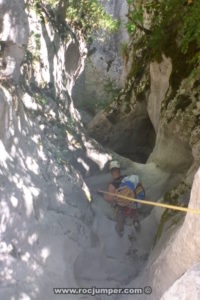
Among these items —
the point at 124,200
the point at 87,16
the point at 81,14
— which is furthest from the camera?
the point at 87,16

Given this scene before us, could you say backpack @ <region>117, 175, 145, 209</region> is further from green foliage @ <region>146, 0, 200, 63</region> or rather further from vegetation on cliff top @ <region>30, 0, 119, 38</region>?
vegetation on cliff top @ <region>30, 0, 119, 38</region>

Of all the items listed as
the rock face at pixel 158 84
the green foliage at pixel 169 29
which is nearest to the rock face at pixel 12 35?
the green foliage at pixel 169 29

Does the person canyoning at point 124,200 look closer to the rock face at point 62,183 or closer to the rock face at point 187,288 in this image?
the rock face at point 62,183

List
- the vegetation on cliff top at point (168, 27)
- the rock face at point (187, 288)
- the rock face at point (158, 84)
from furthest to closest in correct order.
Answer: the rock face at point (158, 84)
the vegetation on cliff top at point (168, 27)
the rock face at point (187, 288)

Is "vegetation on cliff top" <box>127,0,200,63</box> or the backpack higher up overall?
"vegetation on cliff top" <box>127,0,200,63</box>

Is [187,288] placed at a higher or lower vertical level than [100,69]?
lower

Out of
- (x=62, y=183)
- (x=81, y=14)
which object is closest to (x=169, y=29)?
(x=81, y=14)

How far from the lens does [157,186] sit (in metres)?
7.67

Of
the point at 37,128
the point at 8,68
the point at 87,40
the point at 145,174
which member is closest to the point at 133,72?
the point at 87,40

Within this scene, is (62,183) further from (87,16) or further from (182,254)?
(87,16)

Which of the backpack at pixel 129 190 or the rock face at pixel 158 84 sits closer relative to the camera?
the backpack at pixel 129 190

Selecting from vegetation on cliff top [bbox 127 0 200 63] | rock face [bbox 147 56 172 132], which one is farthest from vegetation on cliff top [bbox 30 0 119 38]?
rock face [bbox 147 56 172 132]

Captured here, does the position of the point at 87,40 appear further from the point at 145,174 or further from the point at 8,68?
the point at 8,68

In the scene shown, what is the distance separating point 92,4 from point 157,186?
6.25m
